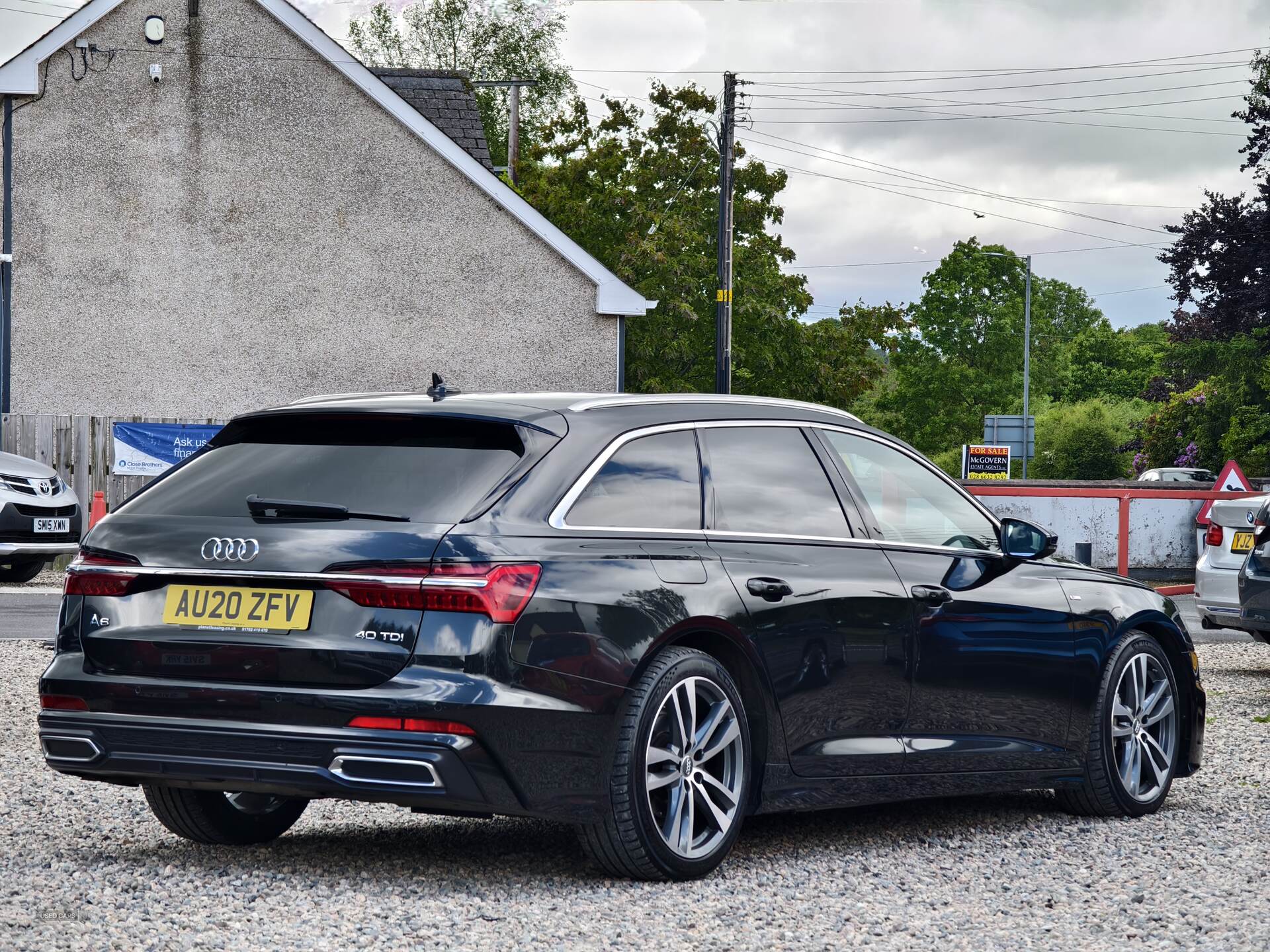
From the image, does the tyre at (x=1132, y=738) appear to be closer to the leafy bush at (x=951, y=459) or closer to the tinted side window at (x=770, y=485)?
the tinted side window at (x=770, y=485)

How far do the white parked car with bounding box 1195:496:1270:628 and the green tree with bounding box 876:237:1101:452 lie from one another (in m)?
73.4

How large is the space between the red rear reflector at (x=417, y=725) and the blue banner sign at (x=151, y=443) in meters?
20.3

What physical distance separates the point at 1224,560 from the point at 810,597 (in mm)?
8594

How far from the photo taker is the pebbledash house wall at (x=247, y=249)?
27.0 m

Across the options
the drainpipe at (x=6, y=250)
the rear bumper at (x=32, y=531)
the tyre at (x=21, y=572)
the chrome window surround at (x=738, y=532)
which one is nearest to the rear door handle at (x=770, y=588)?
the chrome window surround at (x=738, y=532)

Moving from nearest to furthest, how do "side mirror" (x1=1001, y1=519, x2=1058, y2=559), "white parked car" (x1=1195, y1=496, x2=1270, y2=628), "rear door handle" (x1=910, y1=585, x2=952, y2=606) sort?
"rear door handle" (x1=910, y1=585, x2=952, y2=606)
"side mirror" (x1=1001, y1=519, x2=1058, y2=559)
"white parked car" (x1=1195, y1=496, x2=1270, y2=628)

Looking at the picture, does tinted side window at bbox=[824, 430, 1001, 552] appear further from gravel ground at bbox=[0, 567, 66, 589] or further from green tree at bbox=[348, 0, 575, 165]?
green tree at bbox=[348, 0, 575, 165]

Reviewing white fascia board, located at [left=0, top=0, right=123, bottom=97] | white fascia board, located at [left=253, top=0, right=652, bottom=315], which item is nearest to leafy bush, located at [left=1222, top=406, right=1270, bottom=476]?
white fascia board, located at [left=253, top=0, right=652, bottom=315]

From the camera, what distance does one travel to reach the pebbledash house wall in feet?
88.7

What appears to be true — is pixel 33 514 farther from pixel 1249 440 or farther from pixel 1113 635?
pixel 1249 440

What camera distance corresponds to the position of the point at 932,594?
651 cm

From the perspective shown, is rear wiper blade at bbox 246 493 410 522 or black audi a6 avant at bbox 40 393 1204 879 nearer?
black audi a6 avant at bbox 40 393 1204 879

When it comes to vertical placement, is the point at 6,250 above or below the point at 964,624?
above

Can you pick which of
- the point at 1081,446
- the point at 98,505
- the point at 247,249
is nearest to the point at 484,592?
the point at 98,505
